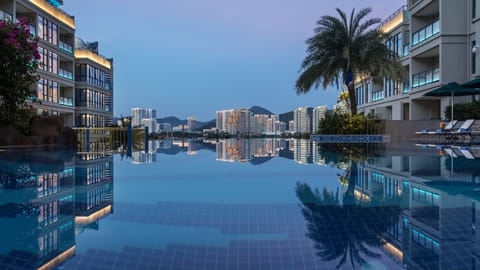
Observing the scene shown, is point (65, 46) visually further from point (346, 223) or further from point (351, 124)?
point (346, 223)

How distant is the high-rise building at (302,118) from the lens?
50094mm

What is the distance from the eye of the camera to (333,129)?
1945 cm

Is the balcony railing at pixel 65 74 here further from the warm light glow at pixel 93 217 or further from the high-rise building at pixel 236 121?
the warm light glow at pixel 93 217

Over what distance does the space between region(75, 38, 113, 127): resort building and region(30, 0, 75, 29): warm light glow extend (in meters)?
2.98

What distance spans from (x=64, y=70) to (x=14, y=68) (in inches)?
737

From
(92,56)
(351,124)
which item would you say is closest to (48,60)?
(92,56)

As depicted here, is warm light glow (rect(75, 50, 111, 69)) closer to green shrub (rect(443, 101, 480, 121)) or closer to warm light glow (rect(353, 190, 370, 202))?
green shrub (rect(443, 101, 480, 121))

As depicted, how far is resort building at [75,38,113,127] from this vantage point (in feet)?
108

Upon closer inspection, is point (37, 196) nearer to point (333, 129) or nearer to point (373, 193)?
point (373, 193)

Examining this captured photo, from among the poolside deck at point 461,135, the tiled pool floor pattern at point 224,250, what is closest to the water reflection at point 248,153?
the tiled pool floor pattern at point 224,250

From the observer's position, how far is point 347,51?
59.8 ft

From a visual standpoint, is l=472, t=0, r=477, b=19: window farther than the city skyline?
No

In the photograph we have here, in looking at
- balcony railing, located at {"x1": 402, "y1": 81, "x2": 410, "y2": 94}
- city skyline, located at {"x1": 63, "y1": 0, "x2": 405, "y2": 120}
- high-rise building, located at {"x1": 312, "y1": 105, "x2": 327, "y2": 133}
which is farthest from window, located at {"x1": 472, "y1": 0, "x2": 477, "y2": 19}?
city skyline, located at {"x1": 63, "y1": 0, "x2": 405, "y2": 120}

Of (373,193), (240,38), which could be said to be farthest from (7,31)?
(240,38)
